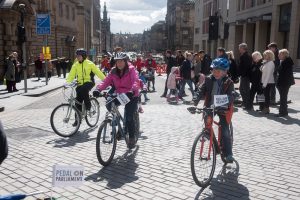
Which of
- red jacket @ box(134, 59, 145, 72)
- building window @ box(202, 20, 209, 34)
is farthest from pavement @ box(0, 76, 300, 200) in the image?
building window @ box(202, 20, 209, 34)

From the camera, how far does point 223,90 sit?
545 cm

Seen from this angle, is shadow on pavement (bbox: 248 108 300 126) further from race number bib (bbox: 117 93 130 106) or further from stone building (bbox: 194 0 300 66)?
stone building (bbox: 194 0 300 66)

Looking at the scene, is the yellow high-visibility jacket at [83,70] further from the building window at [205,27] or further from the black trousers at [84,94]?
the building window at [205,27]

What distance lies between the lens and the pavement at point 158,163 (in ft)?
16.0

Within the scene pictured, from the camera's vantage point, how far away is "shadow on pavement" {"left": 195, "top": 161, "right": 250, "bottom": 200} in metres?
4.74

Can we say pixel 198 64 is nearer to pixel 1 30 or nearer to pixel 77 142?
pixel 77 142

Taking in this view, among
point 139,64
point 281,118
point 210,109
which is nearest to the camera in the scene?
point 210,109

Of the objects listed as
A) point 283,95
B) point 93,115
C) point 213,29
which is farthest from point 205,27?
point 93,115

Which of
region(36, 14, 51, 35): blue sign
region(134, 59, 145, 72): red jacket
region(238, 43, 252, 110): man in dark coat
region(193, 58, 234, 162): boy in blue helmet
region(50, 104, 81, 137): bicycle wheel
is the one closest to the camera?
region(193, 58, 234, 162): boy in blue helmet

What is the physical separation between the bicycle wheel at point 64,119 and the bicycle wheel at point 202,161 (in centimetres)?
380

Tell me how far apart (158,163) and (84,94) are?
10.7 ft

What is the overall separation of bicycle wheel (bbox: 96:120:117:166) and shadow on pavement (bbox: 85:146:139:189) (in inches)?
5.4

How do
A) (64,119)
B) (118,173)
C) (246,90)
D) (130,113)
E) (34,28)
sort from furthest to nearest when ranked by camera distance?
(34,28) → (246,90) → (64,119) → (130,113) → (118,173)

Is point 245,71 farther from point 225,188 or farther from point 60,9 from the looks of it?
point 60,9
